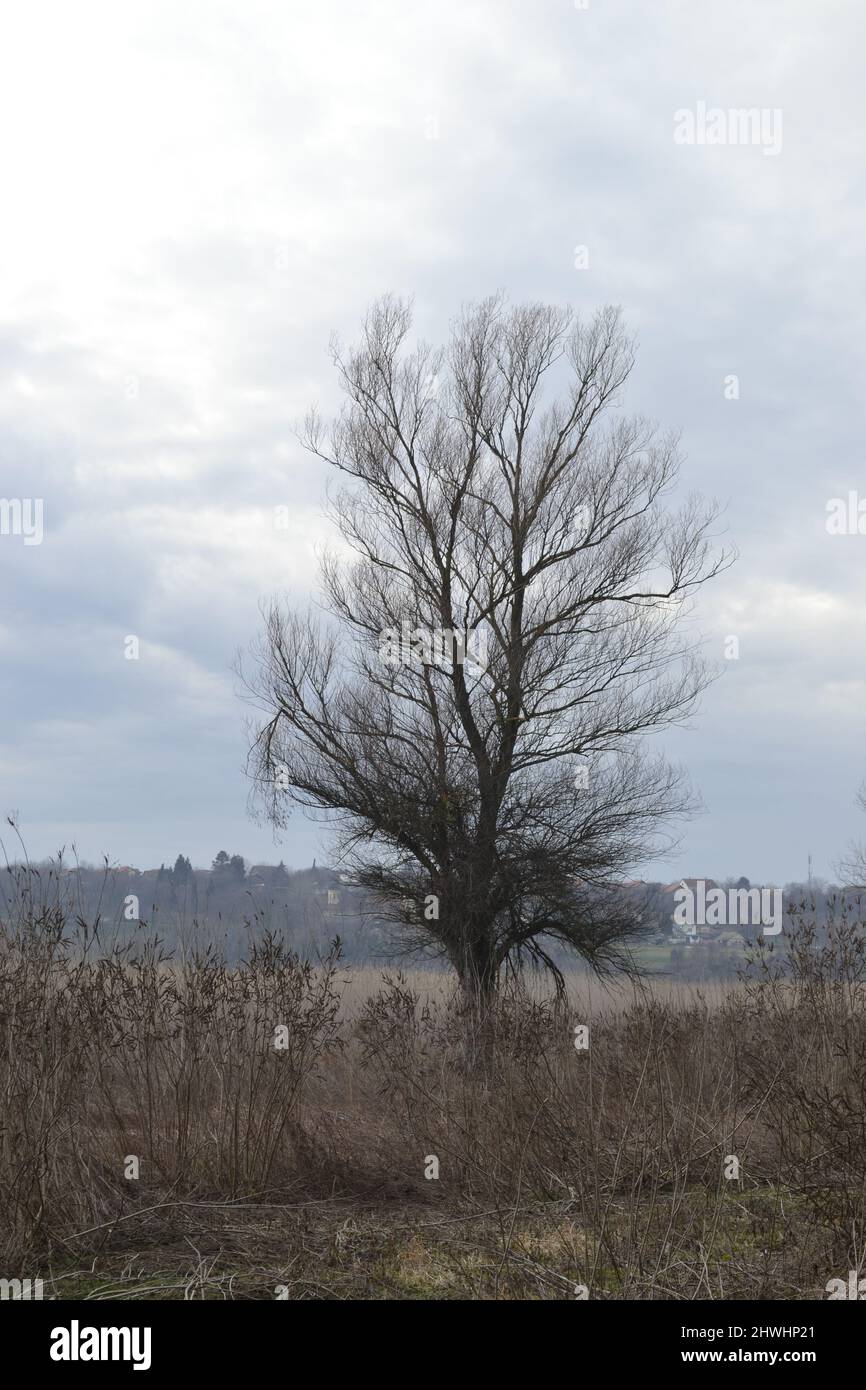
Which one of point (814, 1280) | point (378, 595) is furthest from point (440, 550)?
point (814, 1280)

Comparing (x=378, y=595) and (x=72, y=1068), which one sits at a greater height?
(x=378, y=595)

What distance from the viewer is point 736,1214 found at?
21.0ft

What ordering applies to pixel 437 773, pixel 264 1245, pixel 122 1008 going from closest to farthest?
pixel 264 1245 → pixel 122 1008 → pixel 437 773

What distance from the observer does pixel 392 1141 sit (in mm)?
8156

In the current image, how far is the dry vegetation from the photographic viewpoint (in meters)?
5.12

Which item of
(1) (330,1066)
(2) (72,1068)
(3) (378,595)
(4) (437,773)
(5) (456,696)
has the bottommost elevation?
(1) (330,1066)

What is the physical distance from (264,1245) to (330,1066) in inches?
198

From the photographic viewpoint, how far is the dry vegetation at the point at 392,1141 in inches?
202
